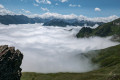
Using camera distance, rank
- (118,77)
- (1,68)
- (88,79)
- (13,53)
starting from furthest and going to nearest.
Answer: (88,79), (118,77), (13,53), (1,68)

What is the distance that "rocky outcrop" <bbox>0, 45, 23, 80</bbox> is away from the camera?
313 feet

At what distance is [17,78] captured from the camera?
348 feet

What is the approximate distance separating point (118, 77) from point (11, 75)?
107 m

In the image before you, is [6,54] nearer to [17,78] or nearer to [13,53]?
[13,53]

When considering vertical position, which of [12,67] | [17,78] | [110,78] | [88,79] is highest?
[12,67]

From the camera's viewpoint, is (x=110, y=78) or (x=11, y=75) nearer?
(x=11, y=75)

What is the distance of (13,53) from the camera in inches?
4222

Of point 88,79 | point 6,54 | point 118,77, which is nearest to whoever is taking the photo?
point 6,54

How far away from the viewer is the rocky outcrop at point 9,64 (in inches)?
3760

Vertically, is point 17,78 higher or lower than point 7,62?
lower

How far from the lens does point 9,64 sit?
3976 inches

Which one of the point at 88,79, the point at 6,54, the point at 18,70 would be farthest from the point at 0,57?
the point at 88,79

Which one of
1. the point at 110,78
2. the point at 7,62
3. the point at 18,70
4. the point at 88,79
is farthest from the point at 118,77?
the point at 7,62

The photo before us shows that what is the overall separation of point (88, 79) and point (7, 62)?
12366 centimetres
